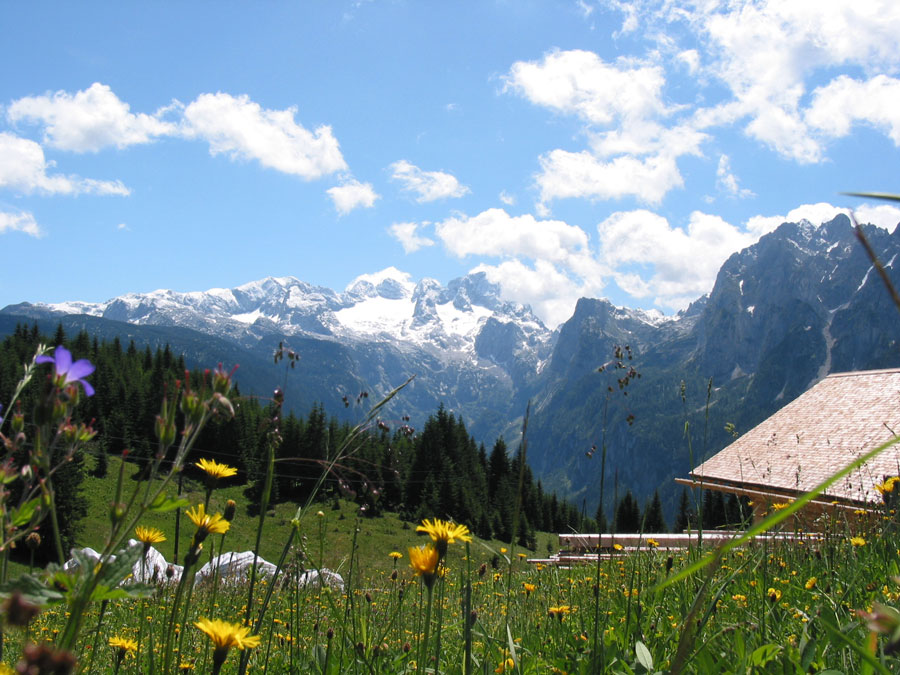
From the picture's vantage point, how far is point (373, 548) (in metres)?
41.0

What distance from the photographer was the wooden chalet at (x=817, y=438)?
1309 cm

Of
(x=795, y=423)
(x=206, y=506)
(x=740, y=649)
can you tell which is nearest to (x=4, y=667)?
(x=206, y=506)

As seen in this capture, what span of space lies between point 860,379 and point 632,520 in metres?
58.3

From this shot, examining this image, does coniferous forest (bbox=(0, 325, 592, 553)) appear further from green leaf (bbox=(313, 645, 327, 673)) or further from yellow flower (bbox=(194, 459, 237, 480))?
yellow flower (bbox=(194, 459, 237, 480))

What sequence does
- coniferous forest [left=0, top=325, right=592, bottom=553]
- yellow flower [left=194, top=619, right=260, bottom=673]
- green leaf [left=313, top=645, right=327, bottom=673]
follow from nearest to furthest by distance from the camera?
1. yellow flower [left=194, top=619, right=260, bottom=673]
2. green leaf [left=313, top=645, right=327, bottom=673]
3. coniferous forest [left=0, top=325, right=592, bottom=553]

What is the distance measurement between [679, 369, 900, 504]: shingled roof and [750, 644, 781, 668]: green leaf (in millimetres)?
11468

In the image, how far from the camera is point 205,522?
188cm

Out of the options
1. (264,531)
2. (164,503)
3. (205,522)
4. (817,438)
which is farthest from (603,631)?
(264,531)

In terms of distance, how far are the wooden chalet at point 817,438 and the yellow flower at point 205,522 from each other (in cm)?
1225

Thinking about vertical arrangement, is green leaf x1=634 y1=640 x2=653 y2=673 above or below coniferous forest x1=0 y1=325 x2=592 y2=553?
above

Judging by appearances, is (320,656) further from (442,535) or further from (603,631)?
(442,535)

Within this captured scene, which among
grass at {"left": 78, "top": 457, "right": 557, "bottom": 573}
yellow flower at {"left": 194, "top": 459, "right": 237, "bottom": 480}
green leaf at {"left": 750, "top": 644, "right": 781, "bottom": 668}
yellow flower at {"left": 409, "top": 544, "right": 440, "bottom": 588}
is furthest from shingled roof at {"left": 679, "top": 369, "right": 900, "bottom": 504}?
grass at {"left": 78, "top": 457, "right": 557, "bottom": 573}

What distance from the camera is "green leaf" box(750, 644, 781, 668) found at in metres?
2.02

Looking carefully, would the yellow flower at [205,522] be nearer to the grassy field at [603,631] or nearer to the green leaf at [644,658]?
the grassy field at [603,631]
